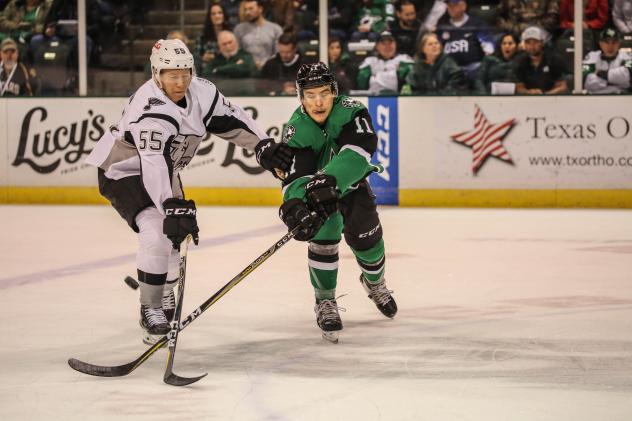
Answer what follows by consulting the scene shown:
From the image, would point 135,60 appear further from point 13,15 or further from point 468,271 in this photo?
point 468,271

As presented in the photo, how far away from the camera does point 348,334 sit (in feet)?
13.9

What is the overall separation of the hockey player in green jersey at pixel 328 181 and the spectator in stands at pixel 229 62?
5.30 m

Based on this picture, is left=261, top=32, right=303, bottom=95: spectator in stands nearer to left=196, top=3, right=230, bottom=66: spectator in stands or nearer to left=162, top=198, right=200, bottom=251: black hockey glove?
left=196, top=3, right=230, bottom=66: spectator in stands

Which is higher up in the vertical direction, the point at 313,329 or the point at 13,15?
the point at 13,15

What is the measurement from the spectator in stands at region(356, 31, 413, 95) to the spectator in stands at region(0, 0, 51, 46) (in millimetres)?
2914

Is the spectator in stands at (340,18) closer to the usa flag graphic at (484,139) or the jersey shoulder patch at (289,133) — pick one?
the usa flag graphic at (484,139)

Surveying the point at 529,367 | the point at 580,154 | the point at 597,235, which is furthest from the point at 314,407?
the point at 580,154

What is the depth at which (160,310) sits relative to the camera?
4.05 m

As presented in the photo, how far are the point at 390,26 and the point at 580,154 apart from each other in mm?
1919

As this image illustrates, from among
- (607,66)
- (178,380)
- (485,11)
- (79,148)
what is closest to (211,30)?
(79,148)

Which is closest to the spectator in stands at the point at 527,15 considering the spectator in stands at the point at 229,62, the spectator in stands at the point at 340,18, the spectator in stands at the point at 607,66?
the spectator in stands at the point at 607,66

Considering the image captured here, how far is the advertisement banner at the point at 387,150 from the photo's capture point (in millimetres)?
9039

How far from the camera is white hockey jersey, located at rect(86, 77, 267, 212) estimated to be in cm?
383

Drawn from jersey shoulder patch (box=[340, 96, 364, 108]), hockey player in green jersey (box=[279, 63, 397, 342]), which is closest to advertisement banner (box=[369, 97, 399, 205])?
hockey player in green jersey (box=[279, 63, 397, 342])
